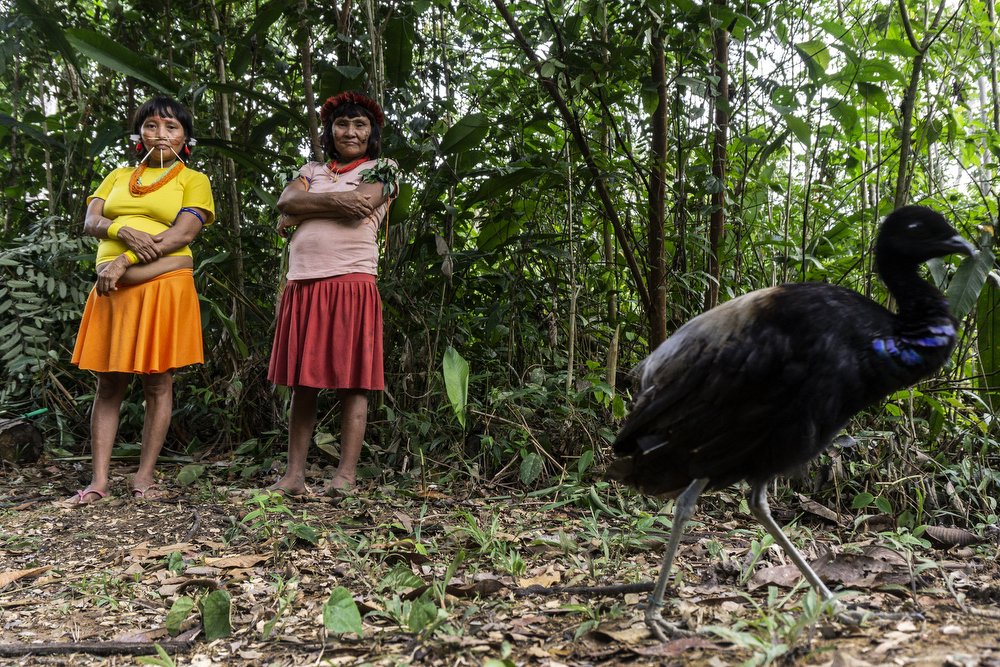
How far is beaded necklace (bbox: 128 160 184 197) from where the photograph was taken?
409 cm

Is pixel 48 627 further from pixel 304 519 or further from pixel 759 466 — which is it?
pixel 759 466

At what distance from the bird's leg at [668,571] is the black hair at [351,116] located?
99.6 inches

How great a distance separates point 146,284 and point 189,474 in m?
1.05

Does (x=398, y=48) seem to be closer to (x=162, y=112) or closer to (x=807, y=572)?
(x=162, y=112)

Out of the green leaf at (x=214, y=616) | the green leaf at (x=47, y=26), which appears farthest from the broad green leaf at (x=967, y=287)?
the green leaf at (x=47, y=26)

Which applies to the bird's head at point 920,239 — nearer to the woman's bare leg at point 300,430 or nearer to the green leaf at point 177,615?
the green leaf at point 177,615

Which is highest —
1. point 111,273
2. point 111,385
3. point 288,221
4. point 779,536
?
point 288,221

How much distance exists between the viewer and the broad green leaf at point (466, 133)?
429 centimetres

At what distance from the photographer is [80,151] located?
18.2 ft

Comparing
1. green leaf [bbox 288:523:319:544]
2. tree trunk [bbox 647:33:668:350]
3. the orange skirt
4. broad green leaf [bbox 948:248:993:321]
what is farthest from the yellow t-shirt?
broad green leaf [bbox 948:248:993:321]

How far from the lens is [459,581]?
2850 mm

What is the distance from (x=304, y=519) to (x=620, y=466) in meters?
1.49

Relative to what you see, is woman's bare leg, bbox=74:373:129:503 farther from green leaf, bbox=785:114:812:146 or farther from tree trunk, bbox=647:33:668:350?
green leaf, bbox=785:114:812:146

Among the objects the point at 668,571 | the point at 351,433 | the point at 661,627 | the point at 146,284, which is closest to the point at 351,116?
the point at 146,284
